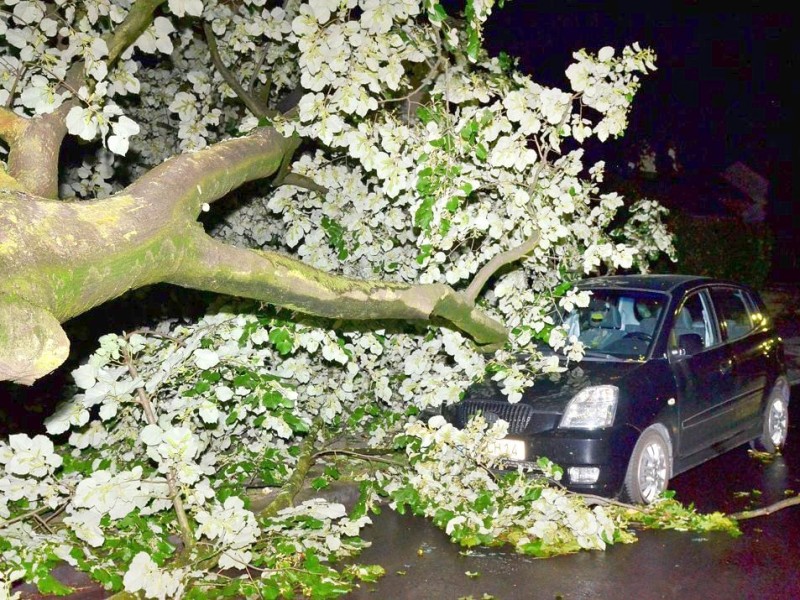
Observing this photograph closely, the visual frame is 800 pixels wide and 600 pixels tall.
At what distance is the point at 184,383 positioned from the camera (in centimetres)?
642

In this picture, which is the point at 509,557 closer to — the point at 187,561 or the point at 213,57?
the point at 187,561

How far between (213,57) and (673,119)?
20.9m

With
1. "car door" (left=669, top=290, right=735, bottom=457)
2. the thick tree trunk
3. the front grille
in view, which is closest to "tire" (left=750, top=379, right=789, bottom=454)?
"car door" (left=669, top=290, right=735, bottom=457)

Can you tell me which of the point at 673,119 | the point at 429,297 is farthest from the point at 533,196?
the point at 673,119

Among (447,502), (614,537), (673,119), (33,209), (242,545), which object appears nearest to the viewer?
(33,209)

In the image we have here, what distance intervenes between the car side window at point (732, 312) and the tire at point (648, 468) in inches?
60.9

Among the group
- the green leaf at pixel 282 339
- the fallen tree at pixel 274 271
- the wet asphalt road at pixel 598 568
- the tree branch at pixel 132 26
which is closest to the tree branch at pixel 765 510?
the wet asphalt road at pixel 598 568

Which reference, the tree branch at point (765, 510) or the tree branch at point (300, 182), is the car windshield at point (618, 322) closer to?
the tree branch at point (765, 510)

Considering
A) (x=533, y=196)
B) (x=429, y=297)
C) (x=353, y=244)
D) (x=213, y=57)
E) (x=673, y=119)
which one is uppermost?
(x=673, y=119)

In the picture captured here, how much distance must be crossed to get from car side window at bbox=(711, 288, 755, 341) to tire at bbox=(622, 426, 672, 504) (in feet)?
5.08

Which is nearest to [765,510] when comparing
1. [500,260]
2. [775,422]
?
[775,422]

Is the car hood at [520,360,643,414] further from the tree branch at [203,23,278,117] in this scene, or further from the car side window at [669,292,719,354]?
the tree branch at [203,23,278,117]

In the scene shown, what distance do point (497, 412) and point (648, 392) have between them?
112 cm

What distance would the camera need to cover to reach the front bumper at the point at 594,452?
6.32 meters
